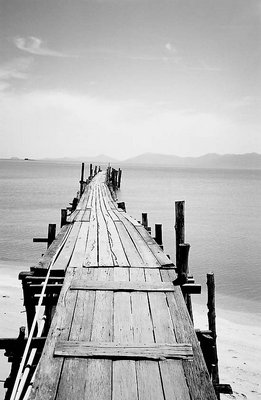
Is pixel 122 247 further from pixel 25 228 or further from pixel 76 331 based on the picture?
pixel 25 228

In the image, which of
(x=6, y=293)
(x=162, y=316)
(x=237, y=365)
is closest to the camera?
(x=162, y=316)

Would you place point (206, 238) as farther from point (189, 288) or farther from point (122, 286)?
point (122, 286)

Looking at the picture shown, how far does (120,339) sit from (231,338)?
889cm

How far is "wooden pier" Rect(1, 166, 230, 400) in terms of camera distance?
2951 mm

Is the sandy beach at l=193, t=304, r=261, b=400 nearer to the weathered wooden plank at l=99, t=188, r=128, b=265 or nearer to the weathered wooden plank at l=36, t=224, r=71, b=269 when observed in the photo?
the weathered wooden plank at l=99, t=188, r=128, b=265

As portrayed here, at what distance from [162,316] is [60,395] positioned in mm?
1686

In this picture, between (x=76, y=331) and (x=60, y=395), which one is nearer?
(x=60, y=395)

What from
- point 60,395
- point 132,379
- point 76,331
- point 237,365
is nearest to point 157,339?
point 132,379

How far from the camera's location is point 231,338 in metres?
11.1

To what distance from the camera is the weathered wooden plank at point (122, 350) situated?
3354 millimetres

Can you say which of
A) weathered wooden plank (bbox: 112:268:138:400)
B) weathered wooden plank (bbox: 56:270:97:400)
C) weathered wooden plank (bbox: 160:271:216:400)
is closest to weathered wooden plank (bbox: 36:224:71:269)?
weathered wooden plank (bbox: 112:268:138:400)

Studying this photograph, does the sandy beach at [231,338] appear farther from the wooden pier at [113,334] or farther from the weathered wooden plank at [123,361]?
the weathered wooden plank at [123,361]

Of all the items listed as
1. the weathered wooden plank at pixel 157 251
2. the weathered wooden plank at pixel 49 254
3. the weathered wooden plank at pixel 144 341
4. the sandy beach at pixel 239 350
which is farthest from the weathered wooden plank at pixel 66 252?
the sandy beach at pixel 239 350

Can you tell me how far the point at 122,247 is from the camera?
7270mm
